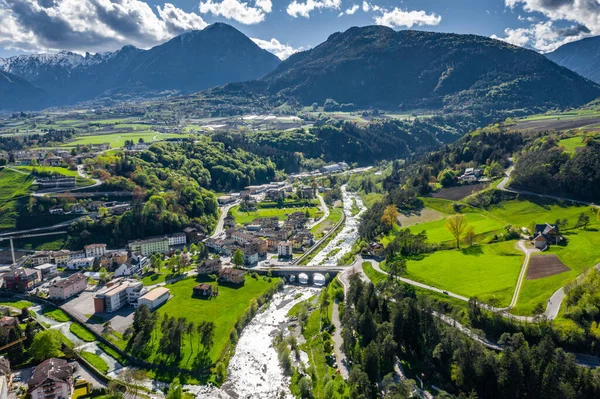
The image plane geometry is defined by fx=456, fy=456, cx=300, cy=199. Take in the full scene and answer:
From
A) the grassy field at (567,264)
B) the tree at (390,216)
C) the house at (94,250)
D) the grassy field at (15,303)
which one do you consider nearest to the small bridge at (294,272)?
the tree at (390,216)

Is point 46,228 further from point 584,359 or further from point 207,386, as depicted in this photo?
point 584,359

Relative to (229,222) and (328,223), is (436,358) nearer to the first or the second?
(328,223)

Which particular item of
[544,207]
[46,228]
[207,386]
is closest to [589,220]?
[544,207]

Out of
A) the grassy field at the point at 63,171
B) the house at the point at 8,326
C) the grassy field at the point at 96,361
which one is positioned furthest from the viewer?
the grassy field at the point at 63,171

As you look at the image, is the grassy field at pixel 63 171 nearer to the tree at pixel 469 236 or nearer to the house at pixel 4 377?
the house at pixel 4 377

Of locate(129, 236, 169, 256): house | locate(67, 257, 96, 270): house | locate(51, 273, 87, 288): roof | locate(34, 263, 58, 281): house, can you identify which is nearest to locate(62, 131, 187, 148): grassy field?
locate(129, 236, 169, 256): house

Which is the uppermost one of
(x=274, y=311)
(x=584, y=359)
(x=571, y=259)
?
(x=571, y=259)
